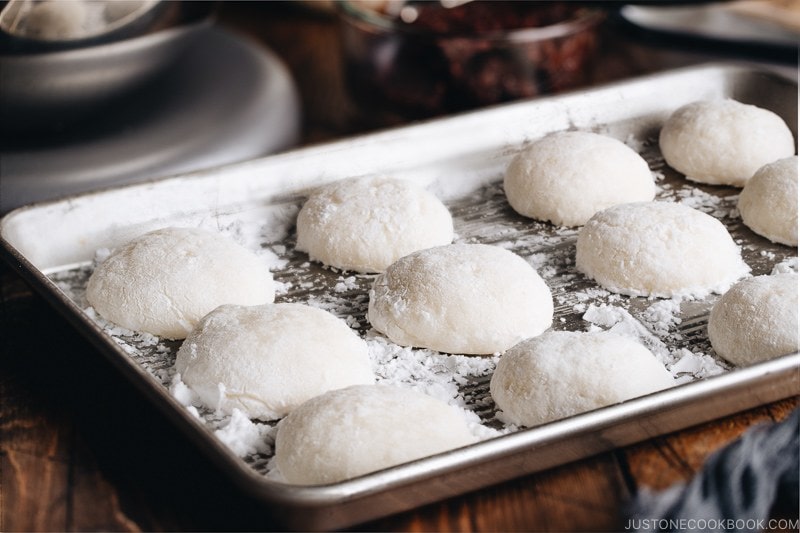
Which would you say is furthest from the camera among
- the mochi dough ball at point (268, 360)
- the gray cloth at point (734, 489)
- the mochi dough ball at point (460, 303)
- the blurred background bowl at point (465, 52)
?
the blurred background bowl at point (465, 52)

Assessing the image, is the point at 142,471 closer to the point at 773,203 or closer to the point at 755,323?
the point at 755,323

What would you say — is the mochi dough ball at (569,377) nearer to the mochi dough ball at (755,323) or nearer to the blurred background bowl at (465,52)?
the mochi dough ball at (755,323)

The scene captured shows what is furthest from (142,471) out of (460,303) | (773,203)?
(773,203)

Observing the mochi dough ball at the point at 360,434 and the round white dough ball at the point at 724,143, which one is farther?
the round white dough ball at the point at 724,143

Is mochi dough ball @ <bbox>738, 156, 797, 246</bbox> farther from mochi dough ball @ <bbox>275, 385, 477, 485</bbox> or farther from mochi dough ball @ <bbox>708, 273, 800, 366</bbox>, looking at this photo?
mochi dough ball @ <bbox>275, 385, 477, 485</bbox>

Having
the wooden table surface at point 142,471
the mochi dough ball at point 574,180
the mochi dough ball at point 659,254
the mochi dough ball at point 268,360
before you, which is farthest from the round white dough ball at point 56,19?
the mochi dough ball at point 659,254

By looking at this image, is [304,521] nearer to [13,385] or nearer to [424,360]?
[424,360]
